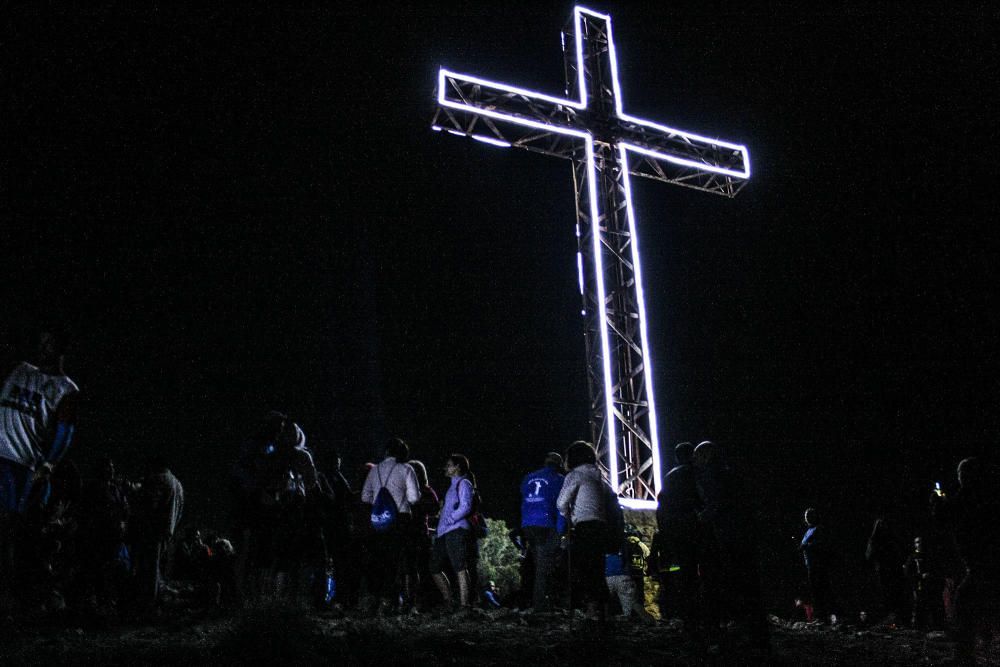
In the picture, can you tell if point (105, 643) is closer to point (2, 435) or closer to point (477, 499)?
A: point (2, 435)

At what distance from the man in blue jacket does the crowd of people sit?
19 mm

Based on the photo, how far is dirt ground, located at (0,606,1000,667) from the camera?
16.5ft

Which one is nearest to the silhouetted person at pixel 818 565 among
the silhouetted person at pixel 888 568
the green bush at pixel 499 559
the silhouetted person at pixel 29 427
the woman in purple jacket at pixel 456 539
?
the silhouetted person at pixel 888 568

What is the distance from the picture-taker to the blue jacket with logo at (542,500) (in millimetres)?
8984

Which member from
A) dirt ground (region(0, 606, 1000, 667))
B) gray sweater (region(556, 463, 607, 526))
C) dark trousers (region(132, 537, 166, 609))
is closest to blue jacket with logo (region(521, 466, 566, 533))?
dirt ground (region(0, 606, 1000, 667))

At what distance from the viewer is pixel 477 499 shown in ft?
30.0

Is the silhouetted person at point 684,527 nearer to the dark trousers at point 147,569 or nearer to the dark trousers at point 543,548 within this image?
the dark trousers at point 543,548

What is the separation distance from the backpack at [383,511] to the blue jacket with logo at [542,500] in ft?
4.72

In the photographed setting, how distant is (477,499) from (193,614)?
10.1ft

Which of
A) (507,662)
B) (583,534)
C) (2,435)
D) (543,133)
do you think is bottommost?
(507,662)

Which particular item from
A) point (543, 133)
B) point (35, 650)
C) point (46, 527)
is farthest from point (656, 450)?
point (35, 650)

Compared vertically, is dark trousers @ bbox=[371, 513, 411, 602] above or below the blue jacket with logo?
below

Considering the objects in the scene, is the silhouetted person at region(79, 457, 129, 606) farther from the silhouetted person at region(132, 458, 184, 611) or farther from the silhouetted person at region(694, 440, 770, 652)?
the silhouetted person at region(694, 440, 770, 652)

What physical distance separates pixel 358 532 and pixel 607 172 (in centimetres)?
755
